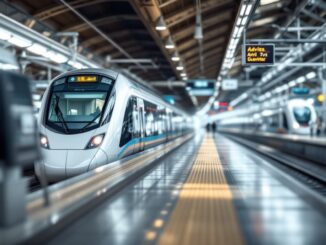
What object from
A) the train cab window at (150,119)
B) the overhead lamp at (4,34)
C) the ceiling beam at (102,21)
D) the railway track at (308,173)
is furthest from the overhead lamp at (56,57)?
the railway track at (308,173)

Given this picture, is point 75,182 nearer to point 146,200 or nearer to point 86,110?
point 146,200

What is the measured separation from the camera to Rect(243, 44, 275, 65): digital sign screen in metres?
18.9

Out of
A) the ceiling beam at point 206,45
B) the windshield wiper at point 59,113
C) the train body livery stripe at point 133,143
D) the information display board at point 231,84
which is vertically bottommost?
the train body livery stripe at point 133,143

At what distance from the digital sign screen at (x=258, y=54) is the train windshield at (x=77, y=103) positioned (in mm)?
7559

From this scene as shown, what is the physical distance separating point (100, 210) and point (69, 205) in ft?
3.07

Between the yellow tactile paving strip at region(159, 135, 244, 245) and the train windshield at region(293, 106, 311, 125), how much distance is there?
25.3 m

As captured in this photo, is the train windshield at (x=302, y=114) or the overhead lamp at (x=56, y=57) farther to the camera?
the train windshield at (x=302, y=114)

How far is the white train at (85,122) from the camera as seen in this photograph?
11.4 meters

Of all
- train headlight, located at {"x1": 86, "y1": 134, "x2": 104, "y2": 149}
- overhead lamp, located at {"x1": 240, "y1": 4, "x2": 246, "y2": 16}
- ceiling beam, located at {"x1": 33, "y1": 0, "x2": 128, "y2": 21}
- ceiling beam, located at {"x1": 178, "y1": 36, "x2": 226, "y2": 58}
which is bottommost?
train headlight, located at {"x1": 86, "y1": 134, "x2": 104, "y2": 149}

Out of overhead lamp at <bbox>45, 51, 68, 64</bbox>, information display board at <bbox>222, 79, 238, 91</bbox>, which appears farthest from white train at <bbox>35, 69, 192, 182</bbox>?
information display board at <bbox>222, 79, 238, 91</bbox>

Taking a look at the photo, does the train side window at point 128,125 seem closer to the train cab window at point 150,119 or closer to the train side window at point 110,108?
the train side window at point 110,108

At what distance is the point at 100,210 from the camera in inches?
302

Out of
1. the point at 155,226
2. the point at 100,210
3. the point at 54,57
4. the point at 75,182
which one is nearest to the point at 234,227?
the point at 155,226

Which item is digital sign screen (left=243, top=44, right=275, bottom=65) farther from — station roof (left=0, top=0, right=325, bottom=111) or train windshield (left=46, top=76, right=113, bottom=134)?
train windshield (left=46, top=76, right=113, bottom=134)
